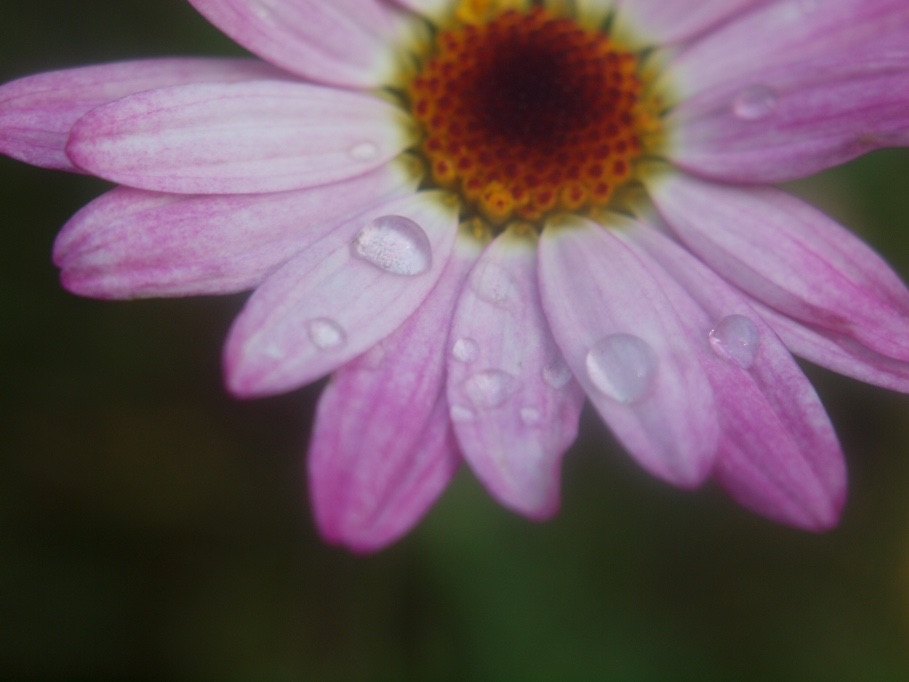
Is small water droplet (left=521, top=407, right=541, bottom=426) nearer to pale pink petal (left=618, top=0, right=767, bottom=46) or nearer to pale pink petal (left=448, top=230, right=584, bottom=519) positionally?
Answer: pale pink petal (left=448, top=230, right=584, bottom=519)

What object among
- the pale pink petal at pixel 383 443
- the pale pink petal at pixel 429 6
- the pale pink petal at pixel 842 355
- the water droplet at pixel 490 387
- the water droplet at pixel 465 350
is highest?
the pale pink petal at pixel 429 6

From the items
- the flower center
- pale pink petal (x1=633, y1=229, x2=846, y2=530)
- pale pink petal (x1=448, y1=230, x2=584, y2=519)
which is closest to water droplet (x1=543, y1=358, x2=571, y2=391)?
pale pink petal (x1=448, y1=230, x2=584, y2=519)

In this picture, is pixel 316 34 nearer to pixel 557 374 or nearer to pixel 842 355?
pixel 557 374

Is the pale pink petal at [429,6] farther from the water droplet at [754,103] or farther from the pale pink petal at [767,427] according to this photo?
the pale pink petal at [767,427]

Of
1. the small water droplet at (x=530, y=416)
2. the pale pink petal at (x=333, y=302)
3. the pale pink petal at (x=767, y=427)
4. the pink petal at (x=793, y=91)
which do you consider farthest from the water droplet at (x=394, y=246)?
the pink petal at (x=793, y=91)

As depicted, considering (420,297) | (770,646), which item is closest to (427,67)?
(420,297)

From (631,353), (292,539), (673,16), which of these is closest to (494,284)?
(631,353)
